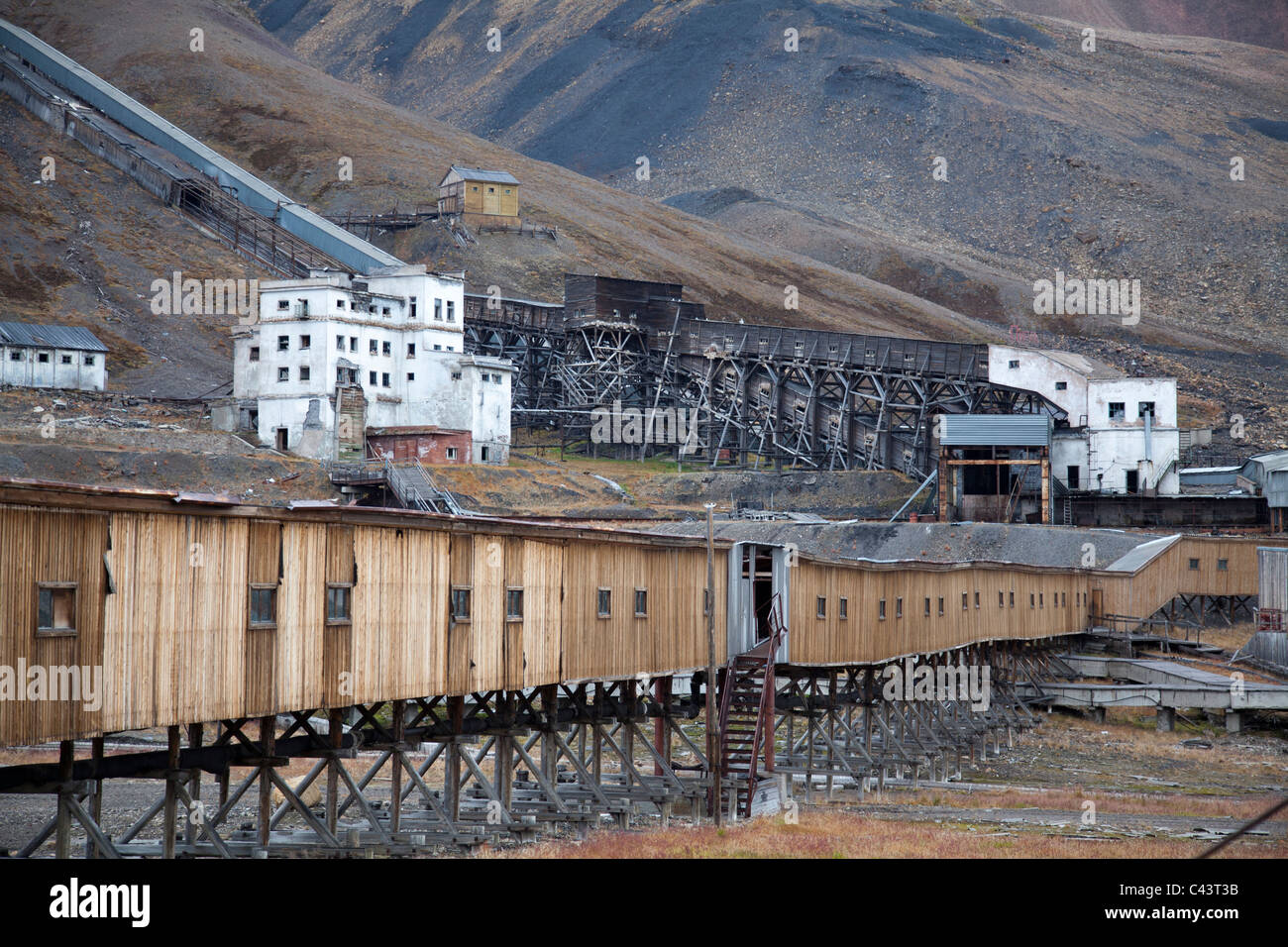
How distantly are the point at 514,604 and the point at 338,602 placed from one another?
494cm

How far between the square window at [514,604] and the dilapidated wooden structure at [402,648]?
48 millimetres

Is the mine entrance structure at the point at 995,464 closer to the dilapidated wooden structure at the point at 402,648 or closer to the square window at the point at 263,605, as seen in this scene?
the dilapidated wooden structure at the point at 402,648

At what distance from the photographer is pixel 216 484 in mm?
71125

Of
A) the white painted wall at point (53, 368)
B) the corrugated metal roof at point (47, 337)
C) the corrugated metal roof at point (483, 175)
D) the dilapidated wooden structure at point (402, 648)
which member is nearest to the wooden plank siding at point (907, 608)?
the dilapidated wooden structure at point (402, 648)

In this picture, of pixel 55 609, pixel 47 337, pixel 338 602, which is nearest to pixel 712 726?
pixel 338 602

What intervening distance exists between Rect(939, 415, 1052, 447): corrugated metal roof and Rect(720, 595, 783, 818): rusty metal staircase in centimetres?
5013

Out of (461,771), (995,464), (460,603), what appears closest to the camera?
(460,603)

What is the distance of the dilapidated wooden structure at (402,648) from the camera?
1720 cm

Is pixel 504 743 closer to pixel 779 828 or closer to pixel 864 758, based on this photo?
pixel 779 828

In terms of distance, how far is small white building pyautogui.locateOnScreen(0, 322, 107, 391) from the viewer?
8781 cm

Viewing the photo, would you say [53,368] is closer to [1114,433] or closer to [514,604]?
[1114,433]

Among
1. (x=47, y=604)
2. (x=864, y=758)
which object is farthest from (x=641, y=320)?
(x=47, y=604)

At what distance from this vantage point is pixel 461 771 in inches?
1109

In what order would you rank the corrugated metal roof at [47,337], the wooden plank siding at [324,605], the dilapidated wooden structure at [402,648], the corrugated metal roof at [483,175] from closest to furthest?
the wooden plank siding at [324,605]
the dilapidated wooden structure at [402,648]
the corrugated metal roof at [47,337]
the corrugated metal roof at [483,175]
